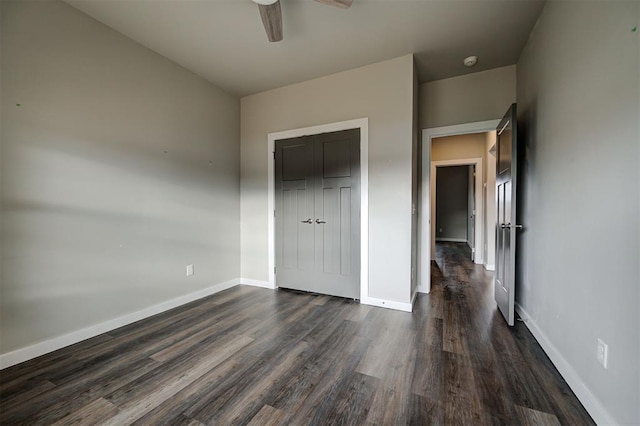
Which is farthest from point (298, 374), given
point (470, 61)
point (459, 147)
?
point (459, 147)

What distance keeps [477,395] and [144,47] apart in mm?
3996

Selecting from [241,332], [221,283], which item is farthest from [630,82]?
[221,283]

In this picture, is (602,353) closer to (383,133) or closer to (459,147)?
(383,133)

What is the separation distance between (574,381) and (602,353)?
38cm

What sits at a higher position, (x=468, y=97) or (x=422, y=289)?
(x=468, y=97)

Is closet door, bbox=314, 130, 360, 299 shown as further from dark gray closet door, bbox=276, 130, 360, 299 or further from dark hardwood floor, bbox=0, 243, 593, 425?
dark hardwood floor, bbox=0, 243, 593, 425

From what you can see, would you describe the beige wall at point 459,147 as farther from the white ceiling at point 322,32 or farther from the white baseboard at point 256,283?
the white baseboard at point 256,283

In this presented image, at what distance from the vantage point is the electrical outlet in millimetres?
1263

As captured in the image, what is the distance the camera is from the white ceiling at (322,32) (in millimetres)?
2055

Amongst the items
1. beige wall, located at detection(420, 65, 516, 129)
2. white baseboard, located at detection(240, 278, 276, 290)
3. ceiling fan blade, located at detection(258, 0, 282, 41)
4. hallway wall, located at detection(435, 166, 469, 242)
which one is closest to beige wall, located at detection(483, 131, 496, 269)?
beige wall, located at detection(420, 65, 516, 129)

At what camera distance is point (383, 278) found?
286cm

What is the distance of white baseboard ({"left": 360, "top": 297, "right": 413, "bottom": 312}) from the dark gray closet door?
0.42ft

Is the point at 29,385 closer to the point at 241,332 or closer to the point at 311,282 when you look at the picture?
the point at 241,332

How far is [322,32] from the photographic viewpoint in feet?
7.73
